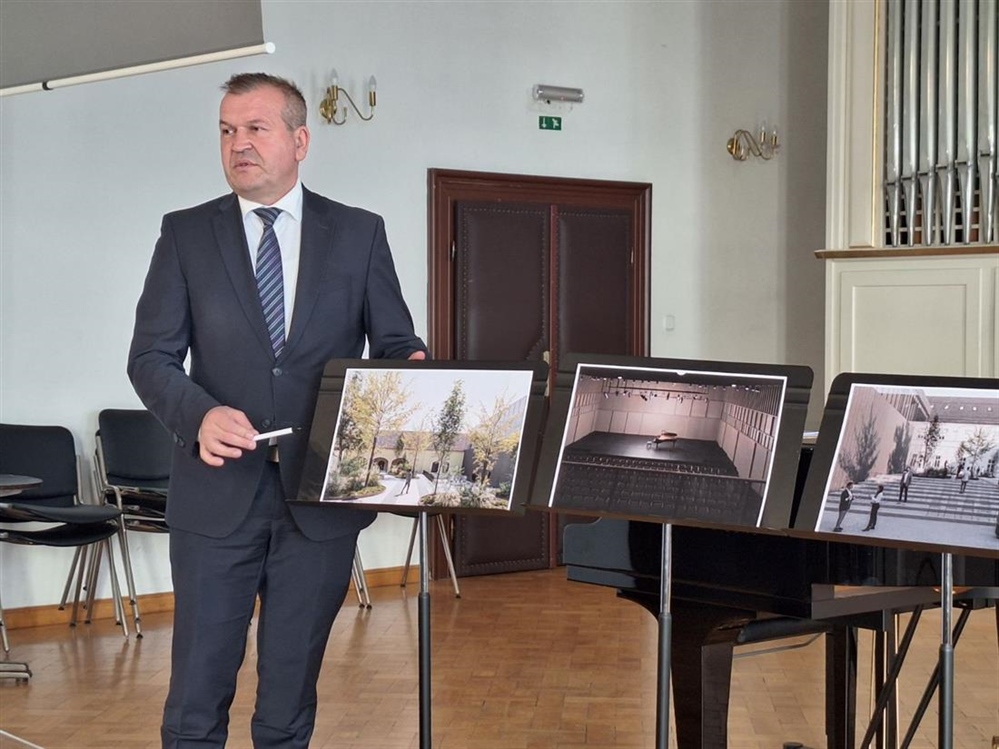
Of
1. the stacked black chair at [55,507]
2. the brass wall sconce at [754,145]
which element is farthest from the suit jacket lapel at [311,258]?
the brass wall sconce at [754,145]

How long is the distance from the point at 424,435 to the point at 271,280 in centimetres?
49

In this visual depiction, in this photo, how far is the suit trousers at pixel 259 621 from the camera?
2.59 metres

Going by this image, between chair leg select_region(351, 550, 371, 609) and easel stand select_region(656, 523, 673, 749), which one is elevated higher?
easel stand select_region(656, 523, 673, 749)

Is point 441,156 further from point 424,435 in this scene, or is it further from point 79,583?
point 424,435

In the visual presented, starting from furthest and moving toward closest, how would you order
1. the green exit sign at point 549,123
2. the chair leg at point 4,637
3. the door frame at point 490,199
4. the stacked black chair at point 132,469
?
the green exit sign at point 549,123 → the door frame at point 490,199 → the stacked black chair at point 132,469 → the chair leg at point 4,637

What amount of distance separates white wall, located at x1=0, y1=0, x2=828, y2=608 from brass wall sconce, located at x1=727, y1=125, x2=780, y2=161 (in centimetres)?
7

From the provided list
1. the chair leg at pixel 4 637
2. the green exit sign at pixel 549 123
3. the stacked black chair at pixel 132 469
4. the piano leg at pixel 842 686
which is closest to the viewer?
the piano leg at pixel 842 686

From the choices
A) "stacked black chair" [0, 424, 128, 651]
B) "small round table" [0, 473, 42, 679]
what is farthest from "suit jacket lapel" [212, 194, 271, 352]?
"stacked black chair" [0, 424, 128, 651]

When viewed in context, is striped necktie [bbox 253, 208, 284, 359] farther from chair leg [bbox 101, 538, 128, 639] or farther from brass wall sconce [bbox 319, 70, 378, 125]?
brass wall sconce [bbox 319, 70, 378, 125]

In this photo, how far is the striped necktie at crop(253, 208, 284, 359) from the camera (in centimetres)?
268

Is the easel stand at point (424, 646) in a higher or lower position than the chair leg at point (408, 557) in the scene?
higher

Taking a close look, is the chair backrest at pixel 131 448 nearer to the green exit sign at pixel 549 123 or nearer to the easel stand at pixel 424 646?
the green exit sign at pixel 549 123

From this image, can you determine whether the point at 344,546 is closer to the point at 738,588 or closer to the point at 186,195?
the point at 738,588

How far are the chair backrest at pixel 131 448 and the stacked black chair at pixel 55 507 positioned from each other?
0.16m
